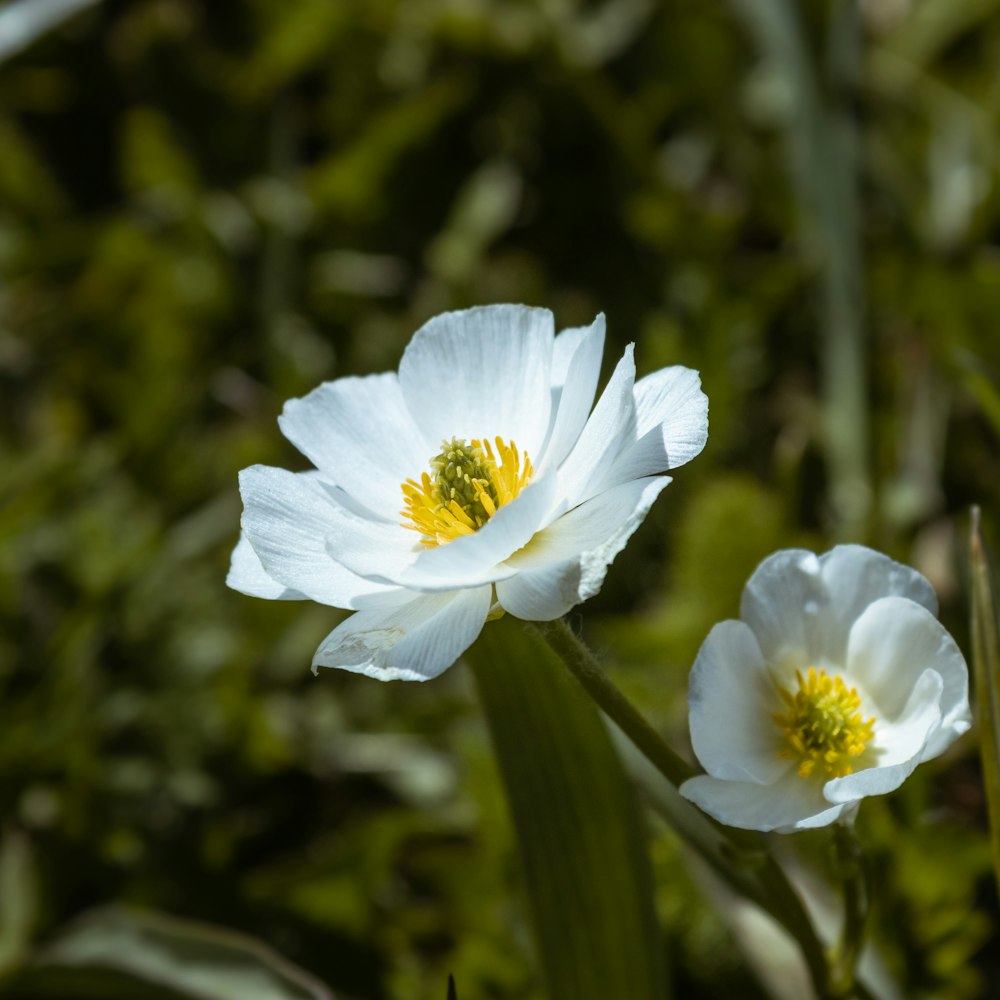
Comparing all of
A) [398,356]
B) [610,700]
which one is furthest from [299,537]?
[398,356]

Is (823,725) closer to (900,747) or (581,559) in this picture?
(900,747)

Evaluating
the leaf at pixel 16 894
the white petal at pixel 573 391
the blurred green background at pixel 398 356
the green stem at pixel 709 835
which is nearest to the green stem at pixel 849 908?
the green stem at pixel 709 835

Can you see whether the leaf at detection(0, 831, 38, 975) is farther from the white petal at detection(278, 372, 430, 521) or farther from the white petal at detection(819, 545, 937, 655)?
the white petal at detection(819, 545, 937, 655)

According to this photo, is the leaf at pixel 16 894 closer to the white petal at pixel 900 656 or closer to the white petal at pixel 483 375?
the white petal at pixel 483 375

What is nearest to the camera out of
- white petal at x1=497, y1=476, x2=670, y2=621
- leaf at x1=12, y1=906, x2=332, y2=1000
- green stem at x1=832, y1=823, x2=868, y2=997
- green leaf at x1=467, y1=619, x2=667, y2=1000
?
white petal at x1=497, y1=476, x2=670, y2=621

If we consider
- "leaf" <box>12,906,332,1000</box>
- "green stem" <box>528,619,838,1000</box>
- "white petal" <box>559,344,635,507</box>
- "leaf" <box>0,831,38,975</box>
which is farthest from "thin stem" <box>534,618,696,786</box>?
"leaf" <box>0,831,38,975</box>
